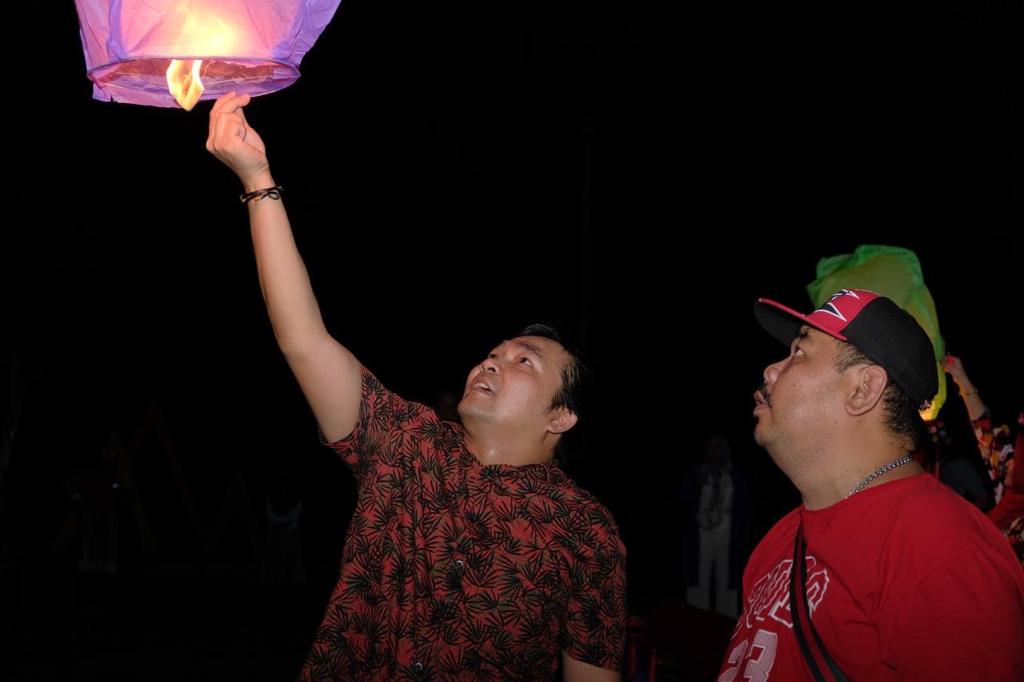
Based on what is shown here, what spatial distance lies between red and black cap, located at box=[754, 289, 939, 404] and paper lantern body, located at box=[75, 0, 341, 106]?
147cm

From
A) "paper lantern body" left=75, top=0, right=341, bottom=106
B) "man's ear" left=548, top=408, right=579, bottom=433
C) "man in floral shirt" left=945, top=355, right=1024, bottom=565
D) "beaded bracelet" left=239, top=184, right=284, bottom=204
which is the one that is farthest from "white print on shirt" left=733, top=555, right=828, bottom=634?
"man in floral shirt" left=945, top=355, right=1024, bottom=565

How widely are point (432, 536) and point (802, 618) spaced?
994mm

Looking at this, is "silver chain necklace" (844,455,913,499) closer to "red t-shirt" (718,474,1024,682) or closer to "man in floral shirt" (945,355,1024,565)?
"red t-shirt" (718,474,1024,682)

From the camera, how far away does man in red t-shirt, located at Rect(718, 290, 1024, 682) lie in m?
1.83

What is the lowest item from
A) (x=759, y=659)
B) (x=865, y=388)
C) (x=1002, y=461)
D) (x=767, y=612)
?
(x=759, y=659)

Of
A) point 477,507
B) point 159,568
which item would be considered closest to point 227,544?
point 159,568

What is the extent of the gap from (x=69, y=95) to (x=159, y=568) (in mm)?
7074

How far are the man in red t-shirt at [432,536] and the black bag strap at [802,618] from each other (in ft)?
2.08

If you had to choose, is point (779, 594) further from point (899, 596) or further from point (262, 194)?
point (262, 194)

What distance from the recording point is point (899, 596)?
194 centimetres

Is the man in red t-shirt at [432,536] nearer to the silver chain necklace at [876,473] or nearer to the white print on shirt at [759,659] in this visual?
the white print on shirt at [759,659]

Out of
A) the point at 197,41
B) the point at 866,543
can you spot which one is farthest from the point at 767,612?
the point at 197,41

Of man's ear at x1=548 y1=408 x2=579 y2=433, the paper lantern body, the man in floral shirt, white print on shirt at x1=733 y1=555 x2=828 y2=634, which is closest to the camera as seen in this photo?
the paper lantern body

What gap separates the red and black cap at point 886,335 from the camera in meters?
2.37
